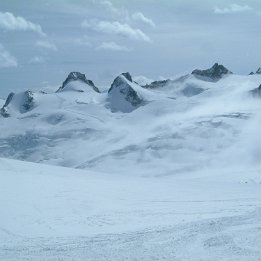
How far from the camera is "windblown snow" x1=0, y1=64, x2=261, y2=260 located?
62.5 ft

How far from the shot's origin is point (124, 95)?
134375 millimetres

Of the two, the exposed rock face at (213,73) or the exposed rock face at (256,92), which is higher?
the exposed rock face at (213,73)

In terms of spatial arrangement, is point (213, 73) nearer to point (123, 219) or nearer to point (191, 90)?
point (191, 90)

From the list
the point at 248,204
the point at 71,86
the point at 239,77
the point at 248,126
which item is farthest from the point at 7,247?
the point at 71,86

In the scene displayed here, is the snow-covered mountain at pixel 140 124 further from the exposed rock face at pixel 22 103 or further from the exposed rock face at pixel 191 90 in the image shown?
the exposed rock face at pixel 191 90

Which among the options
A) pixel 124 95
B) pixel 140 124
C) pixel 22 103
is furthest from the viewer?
pixel 22 103

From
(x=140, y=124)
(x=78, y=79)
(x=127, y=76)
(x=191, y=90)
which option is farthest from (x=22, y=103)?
(x=191, y=90)

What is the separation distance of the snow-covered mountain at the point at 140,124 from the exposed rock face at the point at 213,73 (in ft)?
0.91

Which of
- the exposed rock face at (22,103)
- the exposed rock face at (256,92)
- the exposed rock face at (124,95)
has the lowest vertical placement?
the exposed rock face at (22,103)

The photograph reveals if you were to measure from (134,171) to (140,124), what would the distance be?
36.1 m

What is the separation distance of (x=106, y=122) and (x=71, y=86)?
36769 millimetres

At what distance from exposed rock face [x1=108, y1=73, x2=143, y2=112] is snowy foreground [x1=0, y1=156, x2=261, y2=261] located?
9260 centimetres

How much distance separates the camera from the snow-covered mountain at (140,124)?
8725 centimetres

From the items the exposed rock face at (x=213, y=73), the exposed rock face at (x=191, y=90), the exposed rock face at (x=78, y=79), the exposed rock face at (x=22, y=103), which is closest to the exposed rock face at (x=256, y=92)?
the exposed rock face at (x=191, y=90)
